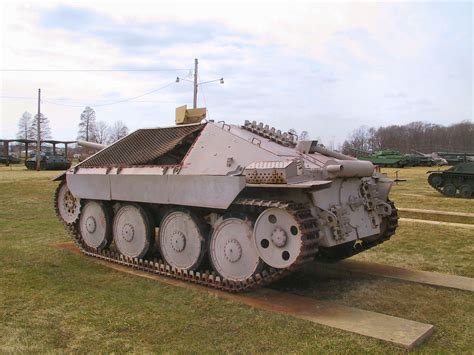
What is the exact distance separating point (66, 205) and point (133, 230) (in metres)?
2.12

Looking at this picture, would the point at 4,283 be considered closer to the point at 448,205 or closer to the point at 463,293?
the point at 463,293

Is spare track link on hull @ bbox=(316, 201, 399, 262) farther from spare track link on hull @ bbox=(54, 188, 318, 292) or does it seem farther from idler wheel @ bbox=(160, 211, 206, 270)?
idler wheel @ bbox=(160, 211, 206, 270)

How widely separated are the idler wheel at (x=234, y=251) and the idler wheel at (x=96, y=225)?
8.24 ft

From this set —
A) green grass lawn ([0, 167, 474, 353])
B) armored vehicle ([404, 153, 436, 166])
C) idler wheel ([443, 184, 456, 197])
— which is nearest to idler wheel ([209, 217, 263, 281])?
green grass lawn ([0, 167, 474, 353])

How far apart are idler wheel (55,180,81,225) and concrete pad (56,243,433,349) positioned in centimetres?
307

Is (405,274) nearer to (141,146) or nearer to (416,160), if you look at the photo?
(141,146)

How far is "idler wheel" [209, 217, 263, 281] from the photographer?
246 inches

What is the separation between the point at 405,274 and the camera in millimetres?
7355

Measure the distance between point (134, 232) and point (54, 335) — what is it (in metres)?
3.13

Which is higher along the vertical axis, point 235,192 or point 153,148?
point 153,148

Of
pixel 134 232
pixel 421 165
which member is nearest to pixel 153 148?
pixel 134 232

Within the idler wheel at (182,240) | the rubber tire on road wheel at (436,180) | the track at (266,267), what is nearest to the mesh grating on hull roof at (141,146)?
the idler wheel at (182,240)

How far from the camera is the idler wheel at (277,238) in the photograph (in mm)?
5711

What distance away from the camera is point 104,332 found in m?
4.96
